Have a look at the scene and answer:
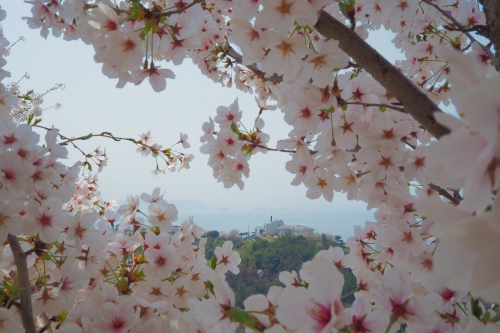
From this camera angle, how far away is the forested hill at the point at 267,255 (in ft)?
9.02

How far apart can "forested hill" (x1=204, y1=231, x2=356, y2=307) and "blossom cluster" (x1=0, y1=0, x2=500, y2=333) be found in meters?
1.05

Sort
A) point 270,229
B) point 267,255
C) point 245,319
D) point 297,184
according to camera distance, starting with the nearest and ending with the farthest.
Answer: point 245,319
point 297,184
point 267,255
point 270,229

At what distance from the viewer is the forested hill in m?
2.75

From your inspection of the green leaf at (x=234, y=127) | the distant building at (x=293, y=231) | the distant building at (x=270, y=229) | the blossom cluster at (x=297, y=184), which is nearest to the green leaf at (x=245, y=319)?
the blossom cluster at (x=297, y=184)

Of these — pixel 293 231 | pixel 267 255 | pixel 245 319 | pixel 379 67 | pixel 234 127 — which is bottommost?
pixel 245 319

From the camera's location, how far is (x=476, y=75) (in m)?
0.38

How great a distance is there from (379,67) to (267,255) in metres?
2.47

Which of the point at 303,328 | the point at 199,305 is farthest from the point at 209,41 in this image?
the point at 303,328

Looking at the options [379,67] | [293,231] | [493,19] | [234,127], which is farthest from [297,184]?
[293,231]

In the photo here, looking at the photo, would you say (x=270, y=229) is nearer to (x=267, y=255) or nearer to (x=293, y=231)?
(x=293, y=231)

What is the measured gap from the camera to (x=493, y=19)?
106 centimetres

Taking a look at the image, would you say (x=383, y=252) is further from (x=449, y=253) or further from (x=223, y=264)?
(x=449, y=253)

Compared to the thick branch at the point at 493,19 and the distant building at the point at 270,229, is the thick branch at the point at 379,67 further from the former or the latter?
the distant building at the point at 270,229

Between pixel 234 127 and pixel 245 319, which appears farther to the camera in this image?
pixel 234 127
